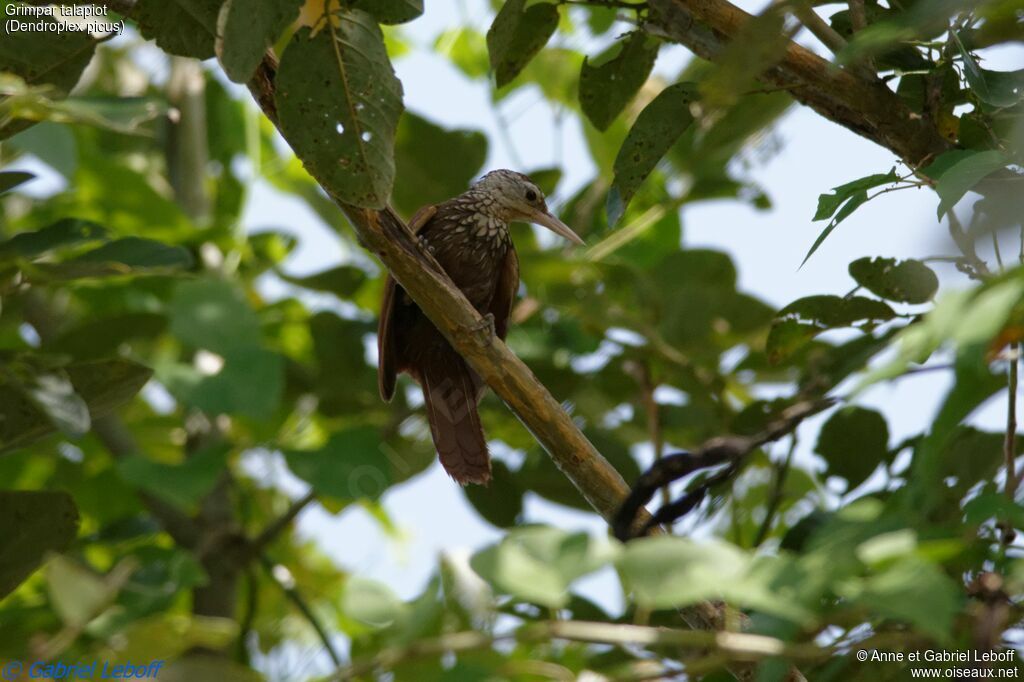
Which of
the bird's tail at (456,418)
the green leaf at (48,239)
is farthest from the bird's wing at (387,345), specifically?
the green leaf at (48,239)

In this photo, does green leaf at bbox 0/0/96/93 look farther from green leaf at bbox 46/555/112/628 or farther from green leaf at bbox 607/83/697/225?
green leaf at bbox 46/555/112/628

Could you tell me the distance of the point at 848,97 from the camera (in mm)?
2281

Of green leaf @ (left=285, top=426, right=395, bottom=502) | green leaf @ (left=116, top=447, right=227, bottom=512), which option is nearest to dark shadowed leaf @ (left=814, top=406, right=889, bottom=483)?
green leaf @ (left=285, top=426, right=395, bottom=502)

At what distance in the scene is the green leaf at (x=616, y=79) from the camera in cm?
269

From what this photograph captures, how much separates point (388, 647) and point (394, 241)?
3.92ft

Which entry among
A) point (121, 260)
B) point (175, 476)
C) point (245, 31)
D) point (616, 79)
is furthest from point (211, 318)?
point (245, 31)

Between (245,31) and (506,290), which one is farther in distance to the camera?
(506,290)

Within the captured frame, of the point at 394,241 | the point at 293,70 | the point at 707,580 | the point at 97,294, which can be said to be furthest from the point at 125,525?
the point at 707,580

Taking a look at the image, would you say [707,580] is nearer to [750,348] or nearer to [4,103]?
[4,103]

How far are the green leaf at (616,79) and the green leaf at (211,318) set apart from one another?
1.23m

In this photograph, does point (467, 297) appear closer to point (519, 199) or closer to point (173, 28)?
point (519, 199)

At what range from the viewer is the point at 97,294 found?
14.1ft

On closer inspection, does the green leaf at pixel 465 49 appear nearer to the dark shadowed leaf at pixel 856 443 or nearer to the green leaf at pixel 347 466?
the green leaf at pixel 347 466

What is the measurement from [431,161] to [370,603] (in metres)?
3.07
